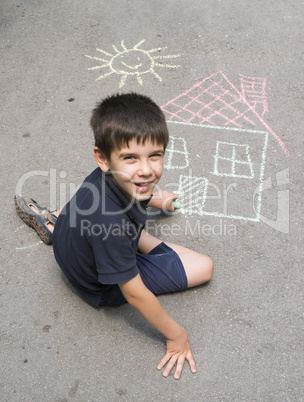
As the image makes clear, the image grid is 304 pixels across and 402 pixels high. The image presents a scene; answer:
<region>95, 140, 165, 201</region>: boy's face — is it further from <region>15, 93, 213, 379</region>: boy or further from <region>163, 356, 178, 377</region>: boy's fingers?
<region>163, 356, 178, 377</region>: boy's fingers

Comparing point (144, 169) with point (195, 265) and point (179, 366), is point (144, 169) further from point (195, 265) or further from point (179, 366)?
point (179, 366)

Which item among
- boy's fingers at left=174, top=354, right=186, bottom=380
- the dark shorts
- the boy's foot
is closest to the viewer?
boy's fingers at left=174, top=354, right=186, bottom=380

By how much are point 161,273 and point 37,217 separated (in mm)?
777

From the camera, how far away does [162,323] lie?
6.19 feet

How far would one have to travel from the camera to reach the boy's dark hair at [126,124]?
1704 millimetres

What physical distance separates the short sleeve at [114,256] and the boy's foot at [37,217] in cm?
76

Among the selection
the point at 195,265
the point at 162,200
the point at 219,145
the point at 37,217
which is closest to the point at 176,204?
the point at 162,200

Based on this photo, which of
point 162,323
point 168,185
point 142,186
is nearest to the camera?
point 142,186

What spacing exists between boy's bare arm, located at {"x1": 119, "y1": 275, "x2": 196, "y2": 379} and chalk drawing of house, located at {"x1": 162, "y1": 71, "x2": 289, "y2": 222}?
856 mm

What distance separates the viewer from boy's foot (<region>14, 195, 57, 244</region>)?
2408mm

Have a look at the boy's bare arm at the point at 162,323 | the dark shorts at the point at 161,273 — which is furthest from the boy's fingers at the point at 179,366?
the dark shorts at the point at 161,273

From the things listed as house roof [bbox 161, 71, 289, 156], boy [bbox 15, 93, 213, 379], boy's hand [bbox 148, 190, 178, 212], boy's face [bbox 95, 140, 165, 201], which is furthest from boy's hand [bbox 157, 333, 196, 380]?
house roof [bbox 161, 71, 289, 156]

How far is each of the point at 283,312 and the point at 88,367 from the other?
961mm

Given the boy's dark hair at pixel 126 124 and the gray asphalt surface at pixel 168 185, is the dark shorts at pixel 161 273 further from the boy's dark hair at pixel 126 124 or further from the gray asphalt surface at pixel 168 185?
the boy's dark hair at pixel 126 124
